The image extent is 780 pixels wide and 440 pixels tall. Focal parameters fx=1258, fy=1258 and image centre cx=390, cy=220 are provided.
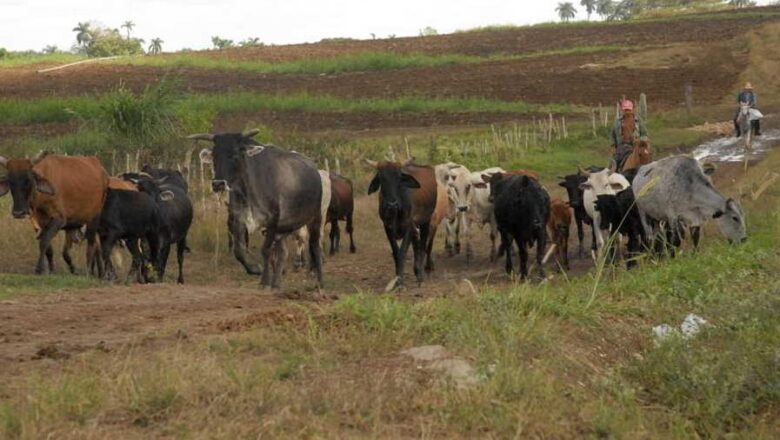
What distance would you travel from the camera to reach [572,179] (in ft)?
63.9

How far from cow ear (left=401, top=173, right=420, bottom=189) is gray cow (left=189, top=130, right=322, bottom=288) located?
1504mm

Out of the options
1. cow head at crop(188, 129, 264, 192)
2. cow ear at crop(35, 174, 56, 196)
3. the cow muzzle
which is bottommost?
cow ear at crop(35, 174, 56, 196)

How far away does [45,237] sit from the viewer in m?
16.4

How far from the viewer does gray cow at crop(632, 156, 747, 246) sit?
51.6 feet

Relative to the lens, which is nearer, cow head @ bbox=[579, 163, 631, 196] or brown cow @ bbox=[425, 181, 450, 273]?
cow head @ bbox=[579, 163, 631, 196]

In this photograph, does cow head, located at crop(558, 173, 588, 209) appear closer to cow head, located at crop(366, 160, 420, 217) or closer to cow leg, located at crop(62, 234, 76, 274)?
cow head, located at crop(366, 160, 420, 217)

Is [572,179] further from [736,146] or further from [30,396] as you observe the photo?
[736,146]

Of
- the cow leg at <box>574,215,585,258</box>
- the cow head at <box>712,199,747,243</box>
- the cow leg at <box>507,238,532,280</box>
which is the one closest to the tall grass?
the cow leg at <box>574,215,585,258</box>

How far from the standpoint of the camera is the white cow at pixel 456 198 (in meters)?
20.7

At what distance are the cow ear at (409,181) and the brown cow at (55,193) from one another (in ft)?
13.3

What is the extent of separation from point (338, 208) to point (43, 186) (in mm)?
6126

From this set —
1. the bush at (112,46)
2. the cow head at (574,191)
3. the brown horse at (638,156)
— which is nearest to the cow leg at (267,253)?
the cow head at (574,191)

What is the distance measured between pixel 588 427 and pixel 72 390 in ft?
10.4

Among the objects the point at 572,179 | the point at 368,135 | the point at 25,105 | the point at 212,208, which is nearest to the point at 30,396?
the point at 572,179
